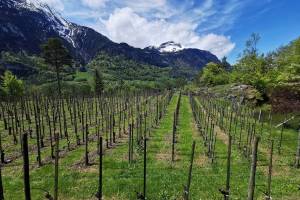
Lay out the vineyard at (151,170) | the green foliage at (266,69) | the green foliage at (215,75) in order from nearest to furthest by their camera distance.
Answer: the vineyard at (151,170)
the green foliage at (266,69)
the green foliage at (215,75)

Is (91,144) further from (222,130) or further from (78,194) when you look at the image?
(222,130)

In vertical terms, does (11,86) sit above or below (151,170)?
above

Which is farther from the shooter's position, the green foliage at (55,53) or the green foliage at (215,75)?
the green foliage at (215,75)

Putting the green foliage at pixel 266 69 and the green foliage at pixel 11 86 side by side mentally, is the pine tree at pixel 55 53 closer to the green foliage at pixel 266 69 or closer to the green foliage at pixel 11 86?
the green foliage at pixel 11 86

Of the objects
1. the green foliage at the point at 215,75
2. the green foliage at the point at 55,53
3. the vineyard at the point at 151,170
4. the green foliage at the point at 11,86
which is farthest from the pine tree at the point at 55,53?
the green foliage at the point at 215,75

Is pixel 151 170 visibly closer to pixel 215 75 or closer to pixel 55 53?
pixel 55 53

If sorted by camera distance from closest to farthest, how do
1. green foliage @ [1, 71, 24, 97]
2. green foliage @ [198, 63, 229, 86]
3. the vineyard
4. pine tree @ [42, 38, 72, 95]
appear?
the vineyard, pine tree @ [42, 38, 72, 95], green foliage @ [1, 71, 24, 97], green foliage @ [198, 63, 229, 86]

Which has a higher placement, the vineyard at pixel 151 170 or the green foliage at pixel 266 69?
the green foliage at pixel 266 69

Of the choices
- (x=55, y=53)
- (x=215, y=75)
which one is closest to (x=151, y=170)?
(x=55, y=53)

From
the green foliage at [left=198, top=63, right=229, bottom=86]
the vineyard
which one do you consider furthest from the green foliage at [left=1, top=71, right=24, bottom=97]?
the green foliage at [left=198, top=63, right=229, bottom=86]

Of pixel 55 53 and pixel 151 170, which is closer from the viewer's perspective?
pixel 151 170

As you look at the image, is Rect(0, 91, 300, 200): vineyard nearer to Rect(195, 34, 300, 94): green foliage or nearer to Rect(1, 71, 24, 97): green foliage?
Rect(195, 34, 300, 94): green foliage

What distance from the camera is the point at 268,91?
57.2m

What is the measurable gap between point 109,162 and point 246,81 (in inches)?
2146
